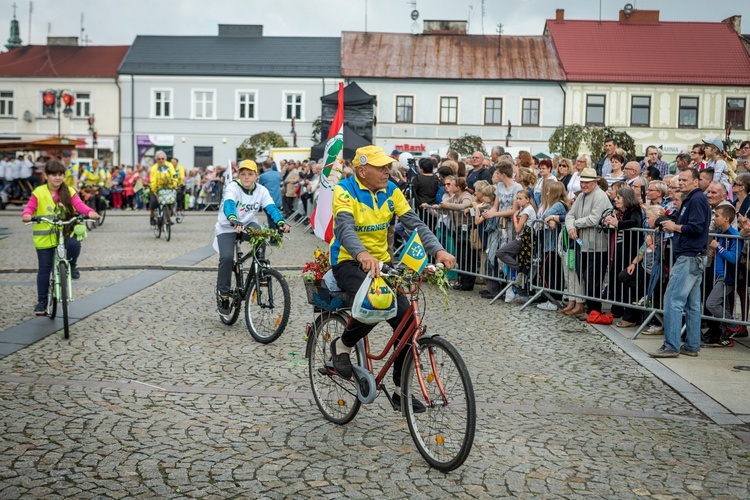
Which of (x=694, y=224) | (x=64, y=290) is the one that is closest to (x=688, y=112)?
(x=694, y=224)

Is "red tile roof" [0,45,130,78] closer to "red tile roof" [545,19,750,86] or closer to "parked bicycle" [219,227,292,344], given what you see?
"red tile roof" [545,19,750,86]

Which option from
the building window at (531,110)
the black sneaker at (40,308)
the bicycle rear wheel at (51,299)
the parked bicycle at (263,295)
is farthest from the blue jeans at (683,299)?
the building window at (531,110)

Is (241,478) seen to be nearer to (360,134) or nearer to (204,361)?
(204,361)

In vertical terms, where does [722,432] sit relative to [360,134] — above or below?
below

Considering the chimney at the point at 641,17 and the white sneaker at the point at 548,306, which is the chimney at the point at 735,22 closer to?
the chimney at the point at 641,17

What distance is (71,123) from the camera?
189 ft

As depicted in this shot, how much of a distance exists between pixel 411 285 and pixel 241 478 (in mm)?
1464

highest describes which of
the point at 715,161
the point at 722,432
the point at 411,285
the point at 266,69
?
the point at 266,69

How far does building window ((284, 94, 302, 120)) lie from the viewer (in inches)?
2203

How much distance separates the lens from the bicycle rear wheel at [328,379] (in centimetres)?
612

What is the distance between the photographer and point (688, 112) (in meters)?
53.8

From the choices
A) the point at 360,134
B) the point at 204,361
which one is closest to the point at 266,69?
the point at 360,134

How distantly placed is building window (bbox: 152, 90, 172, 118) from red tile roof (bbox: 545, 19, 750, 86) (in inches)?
935

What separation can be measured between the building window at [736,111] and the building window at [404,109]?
724 inches
